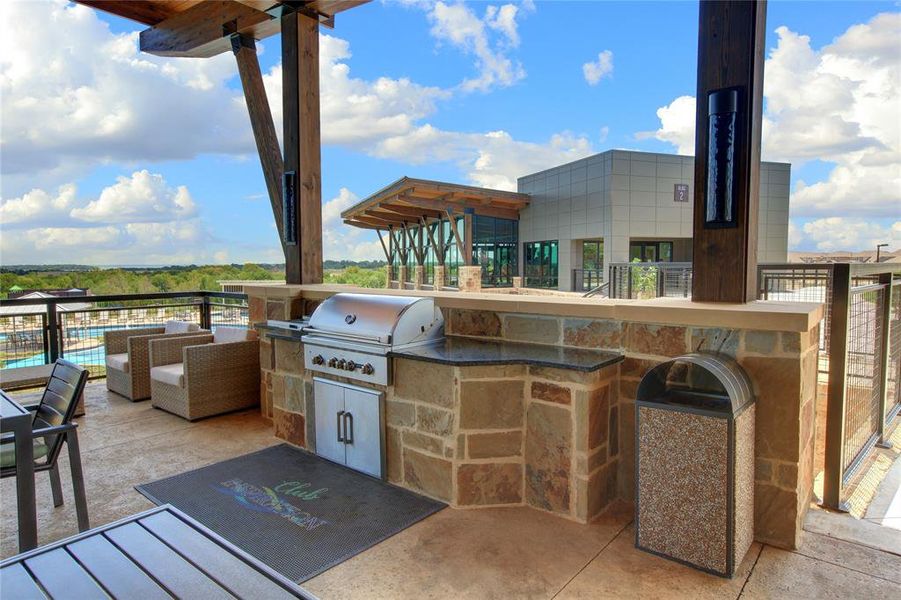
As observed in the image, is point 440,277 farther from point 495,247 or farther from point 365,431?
point 365,431

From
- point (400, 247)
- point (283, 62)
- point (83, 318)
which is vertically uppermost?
point (283, 62)

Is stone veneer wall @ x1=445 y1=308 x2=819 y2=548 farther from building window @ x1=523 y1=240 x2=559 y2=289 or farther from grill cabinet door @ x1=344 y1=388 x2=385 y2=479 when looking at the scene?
building window @ x1=523 y1=240 x2=559 y2=289

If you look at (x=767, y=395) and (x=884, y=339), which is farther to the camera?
(x=884, y=339)

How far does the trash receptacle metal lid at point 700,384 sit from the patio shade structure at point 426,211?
1233 centimetres

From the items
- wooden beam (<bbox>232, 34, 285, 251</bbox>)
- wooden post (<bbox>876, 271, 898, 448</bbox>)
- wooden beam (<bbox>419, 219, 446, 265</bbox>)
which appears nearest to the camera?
wooden post (<bbox>876, 271, 898, 448</bbox>)

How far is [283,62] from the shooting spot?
13.8ft

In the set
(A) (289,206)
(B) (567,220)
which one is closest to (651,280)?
(A) (289,206)

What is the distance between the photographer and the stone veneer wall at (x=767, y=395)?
7.16 feet

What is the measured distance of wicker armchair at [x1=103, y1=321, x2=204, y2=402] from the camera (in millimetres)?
4707

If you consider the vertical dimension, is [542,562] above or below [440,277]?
below

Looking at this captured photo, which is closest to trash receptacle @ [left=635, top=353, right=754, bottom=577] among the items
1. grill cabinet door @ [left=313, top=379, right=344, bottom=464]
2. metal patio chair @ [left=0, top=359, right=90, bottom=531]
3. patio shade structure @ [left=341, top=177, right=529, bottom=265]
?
grill cabinet door @ [left=313, top=379, right=344, bottom=464]

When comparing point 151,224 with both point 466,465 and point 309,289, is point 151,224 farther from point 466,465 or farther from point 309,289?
point 466,465

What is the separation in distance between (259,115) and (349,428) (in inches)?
123

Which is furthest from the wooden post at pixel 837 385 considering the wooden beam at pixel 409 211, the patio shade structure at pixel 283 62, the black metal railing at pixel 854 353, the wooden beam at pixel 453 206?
the wooden beam at pixel 409 211
